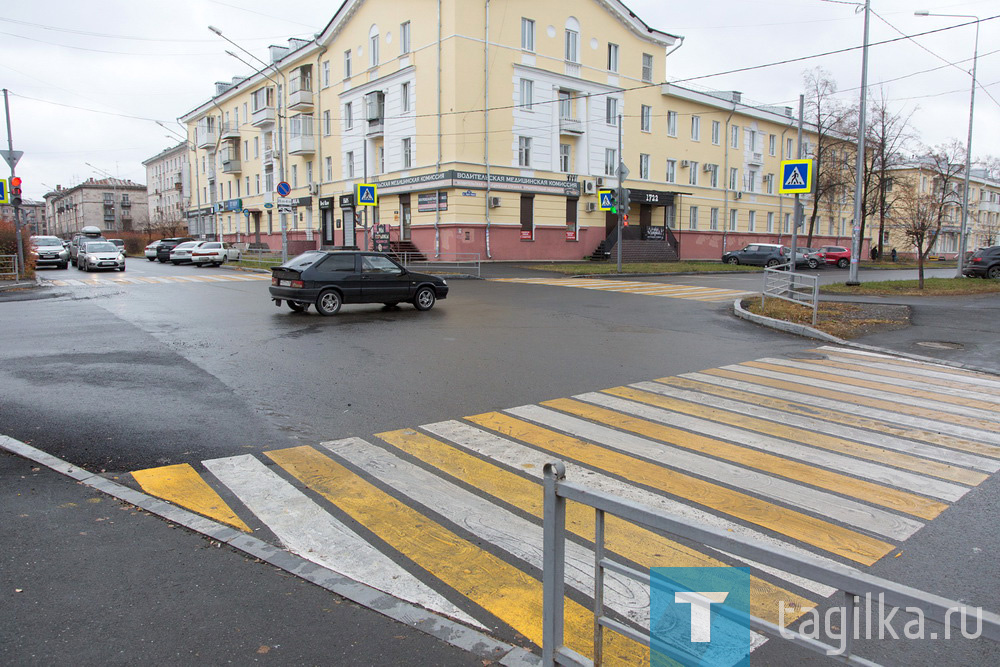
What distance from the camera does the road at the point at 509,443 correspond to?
12.9 ft

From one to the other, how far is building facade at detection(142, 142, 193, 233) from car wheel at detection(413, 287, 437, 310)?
6623 cm

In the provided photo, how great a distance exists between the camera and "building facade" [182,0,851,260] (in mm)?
34875

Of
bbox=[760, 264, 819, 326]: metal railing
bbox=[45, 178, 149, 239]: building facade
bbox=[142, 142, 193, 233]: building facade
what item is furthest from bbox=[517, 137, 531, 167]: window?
bbox=[45, 178, 149, 239]: building facade

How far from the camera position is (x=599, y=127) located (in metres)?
40.6

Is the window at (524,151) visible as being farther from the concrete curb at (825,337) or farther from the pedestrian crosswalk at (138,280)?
the concrete curb at (825,337)

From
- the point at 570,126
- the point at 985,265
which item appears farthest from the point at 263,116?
the point at 985,265

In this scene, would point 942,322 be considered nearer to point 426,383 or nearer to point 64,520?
point 426,383

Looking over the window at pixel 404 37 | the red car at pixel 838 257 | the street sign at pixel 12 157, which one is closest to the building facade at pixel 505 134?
the window at pixel 404 37

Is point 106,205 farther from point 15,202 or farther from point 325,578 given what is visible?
point 325,578

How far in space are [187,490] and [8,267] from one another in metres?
27.3

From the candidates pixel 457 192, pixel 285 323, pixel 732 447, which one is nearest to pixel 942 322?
pixel 732 447

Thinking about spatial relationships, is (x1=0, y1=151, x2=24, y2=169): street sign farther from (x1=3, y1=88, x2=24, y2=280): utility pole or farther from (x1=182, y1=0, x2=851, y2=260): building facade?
(x1=182, y1=0, x2=851, y2=260): building facade

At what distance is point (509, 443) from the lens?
6.00m

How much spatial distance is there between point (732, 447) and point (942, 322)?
11.4 meters
